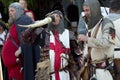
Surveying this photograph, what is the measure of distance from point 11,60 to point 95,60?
1.88 metres

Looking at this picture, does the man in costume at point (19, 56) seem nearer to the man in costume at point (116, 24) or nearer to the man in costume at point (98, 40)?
the man in costume at point (98, 40)

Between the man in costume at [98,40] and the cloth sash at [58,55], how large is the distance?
394 mm

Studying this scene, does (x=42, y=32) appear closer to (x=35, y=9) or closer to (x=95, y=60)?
(x=95, y=60)

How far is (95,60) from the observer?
7.65 m

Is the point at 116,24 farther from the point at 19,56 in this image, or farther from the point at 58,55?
the point at 19,56

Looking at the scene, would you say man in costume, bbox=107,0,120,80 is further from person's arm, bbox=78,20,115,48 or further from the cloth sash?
the cloth sash

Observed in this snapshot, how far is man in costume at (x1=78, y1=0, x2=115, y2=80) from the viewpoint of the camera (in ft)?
24.3

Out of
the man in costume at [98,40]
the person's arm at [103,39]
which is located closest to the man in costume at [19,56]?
the man in costume at [98,40]

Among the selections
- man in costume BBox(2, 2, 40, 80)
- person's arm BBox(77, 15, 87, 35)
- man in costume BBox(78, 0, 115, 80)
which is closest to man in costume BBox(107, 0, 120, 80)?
man in costume BBox(78, 0, 115, 80)

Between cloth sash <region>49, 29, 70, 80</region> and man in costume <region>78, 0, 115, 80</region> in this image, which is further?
cloth sash <region>49, 29, 70, 80</region>

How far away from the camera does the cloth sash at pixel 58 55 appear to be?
8.05 metres

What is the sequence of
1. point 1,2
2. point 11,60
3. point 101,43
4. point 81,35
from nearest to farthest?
point 101,43
point 81,35
point 11,60
point 1,2

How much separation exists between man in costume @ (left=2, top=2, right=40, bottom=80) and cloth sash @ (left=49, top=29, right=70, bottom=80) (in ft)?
2.74

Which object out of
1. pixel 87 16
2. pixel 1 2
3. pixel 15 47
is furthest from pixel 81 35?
pixel 1 2
